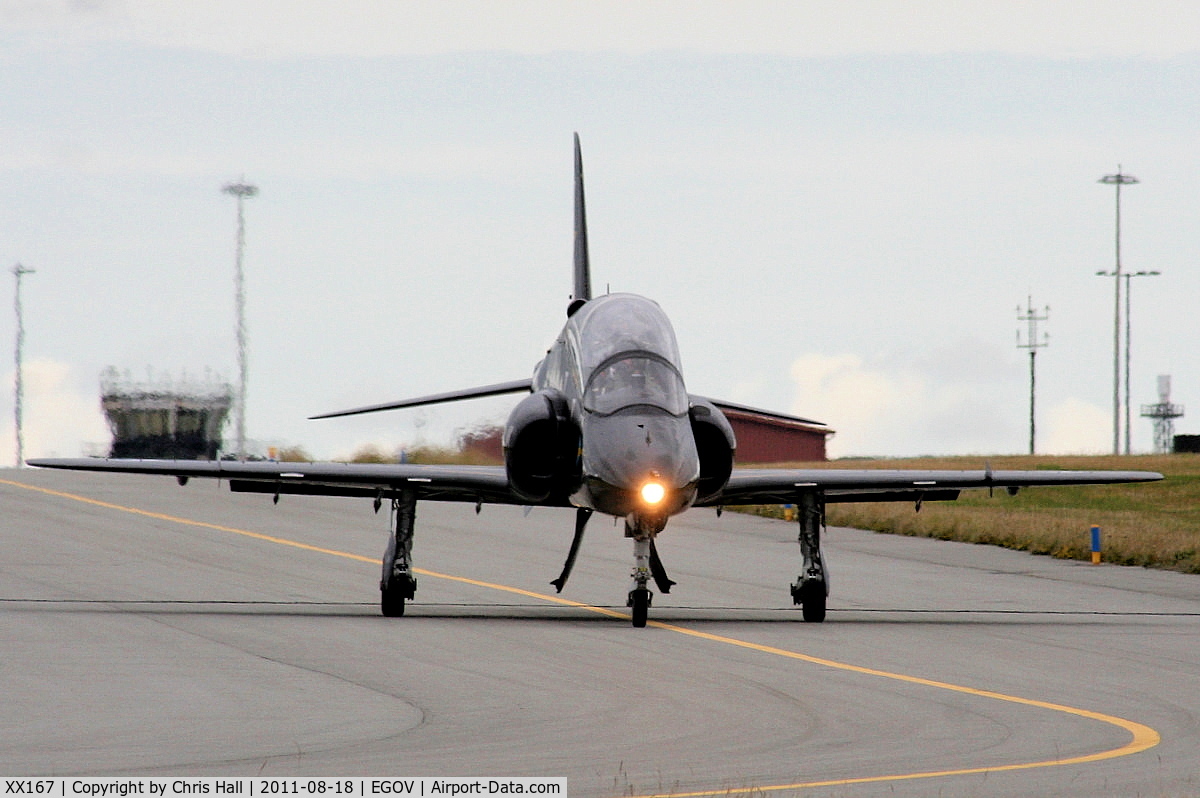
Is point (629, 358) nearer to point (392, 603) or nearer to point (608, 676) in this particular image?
point (392, 603)

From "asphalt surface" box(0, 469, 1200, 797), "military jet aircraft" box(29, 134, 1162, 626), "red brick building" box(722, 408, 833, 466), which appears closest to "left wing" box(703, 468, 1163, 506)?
"military jet aircraft" box(29, 134, 1162, 626)

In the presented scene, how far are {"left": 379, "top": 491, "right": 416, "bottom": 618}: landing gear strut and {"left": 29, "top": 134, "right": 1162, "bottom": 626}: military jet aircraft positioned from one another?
2 centimetres

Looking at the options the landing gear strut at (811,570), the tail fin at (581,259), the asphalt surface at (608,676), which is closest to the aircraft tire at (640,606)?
the asphalt surface at (608,676)

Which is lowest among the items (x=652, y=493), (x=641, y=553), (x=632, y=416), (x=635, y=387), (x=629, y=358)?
(x=641, y=553)

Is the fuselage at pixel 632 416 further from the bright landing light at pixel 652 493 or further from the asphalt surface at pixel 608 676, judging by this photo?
the asphalt surface at pixel 608 676

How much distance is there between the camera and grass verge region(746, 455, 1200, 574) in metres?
39.9

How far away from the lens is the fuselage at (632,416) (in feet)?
69.2

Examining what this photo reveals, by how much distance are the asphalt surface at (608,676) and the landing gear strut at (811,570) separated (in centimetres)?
35

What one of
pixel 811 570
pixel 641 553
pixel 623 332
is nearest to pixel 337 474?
pixel 623 332

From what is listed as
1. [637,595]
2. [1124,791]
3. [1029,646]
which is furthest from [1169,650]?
[1124,791]

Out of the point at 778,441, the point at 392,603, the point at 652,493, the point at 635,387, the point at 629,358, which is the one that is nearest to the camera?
the point at 652,493

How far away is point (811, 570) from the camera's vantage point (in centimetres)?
2464

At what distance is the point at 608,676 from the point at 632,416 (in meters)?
5.09

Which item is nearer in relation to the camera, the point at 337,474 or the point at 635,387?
the point at 635,387
